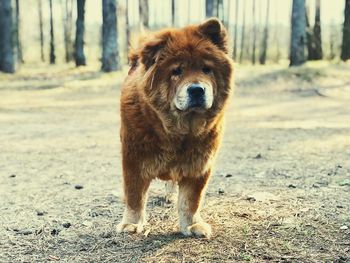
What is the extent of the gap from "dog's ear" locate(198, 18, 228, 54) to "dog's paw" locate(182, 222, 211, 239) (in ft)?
5.09

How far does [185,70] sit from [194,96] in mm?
277

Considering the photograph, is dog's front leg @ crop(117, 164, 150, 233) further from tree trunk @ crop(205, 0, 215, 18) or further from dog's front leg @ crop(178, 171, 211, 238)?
tree trunk @ crop(205, 0, 215, 18)

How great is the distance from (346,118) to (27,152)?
798cm

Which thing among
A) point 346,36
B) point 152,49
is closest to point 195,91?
point 152,49

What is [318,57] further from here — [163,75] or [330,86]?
[163,75]

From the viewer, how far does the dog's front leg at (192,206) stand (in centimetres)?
482

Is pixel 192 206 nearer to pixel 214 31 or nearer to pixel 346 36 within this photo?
pixel 214 31

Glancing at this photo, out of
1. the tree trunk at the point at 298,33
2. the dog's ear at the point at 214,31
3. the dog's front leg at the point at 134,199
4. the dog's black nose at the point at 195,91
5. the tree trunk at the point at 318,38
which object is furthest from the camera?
the tree trunk at the point at 318,38

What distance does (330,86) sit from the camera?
18.6 m

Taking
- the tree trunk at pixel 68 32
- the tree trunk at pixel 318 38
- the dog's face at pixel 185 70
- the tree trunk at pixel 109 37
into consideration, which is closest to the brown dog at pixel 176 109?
the dog's face at pixel 185 70

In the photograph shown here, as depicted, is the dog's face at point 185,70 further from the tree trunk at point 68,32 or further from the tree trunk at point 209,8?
the tree trunk at point 68,32

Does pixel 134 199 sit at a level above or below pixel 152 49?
below

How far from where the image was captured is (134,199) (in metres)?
4.85

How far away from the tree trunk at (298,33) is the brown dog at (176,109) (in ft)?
52.6
